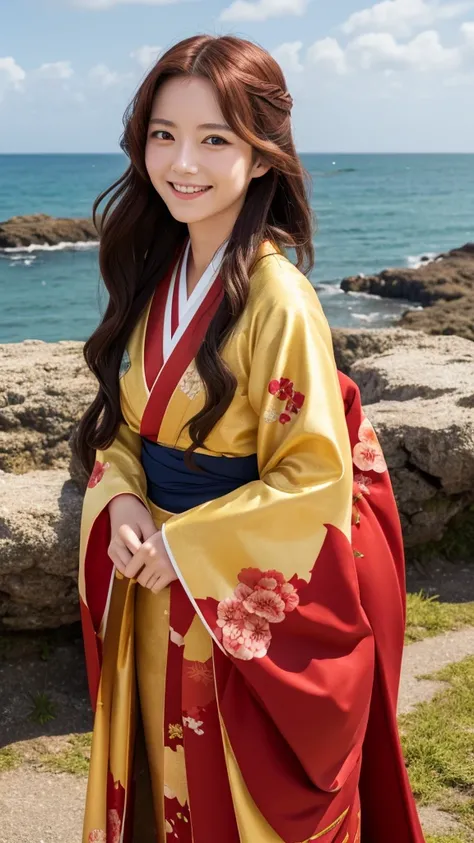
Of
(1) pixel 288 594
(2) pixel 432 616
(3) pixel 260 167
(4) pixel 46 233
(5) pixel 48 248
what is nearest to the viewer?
(1) pixel 288 594

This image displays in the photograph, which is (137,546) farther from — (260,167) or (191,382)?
(260,167)

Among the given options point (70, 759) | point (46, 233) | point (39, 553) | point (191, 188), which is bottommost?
point (46, 233)

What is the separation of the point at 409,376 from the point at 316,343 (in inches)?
112

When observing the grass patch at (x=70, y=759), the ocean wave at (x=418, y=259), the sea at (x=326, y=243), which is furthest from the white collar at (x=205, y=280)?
the ocean wave at (x=418, y=259)

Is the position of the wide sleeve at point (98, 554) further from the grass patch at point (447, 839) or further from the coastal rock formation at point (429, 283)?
the coastal rock formation at point (429, 283)

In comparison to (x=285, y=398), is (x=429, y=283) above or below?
below

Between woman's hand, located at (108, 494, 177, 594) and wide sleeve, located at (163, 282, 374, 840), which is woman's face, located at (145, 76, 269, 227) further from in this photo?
woman's hand, located at (108, 494, 177, 594)

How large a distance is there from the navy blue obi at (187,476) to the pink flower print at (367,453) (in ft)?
1.07

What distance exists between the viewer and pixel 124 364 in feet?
7.31

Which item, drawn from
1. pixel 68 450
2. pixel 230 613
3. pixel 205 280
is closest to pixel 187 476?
pixel 230 613

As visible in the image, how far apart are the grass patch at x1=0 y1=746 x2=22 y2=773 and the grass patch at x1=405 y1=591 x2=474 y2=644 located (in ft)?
5.31

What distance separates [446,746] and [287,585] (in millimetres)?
1533

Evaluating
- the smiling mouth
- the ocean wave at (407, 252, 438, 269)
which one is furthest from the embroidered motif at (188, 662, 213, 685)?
the ocean wave at (407, 252, 438, 269)

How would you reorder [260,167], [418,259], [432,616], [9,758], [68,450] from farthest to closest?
1. [418,259]
2. [68,450]
3. [432,616]
4. [9,758]
5. [260,167]
